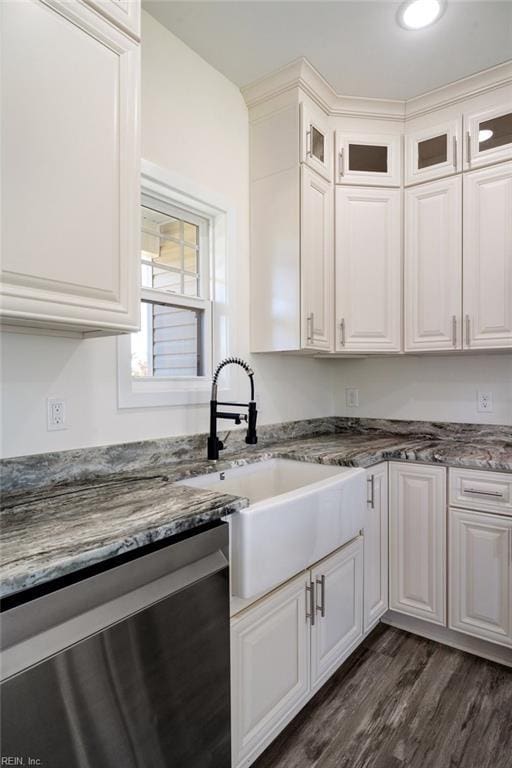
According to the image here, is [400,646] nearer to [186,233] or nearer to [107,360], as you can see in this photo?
[107,360]

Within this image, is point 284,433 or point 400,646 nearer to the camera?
point 400,646

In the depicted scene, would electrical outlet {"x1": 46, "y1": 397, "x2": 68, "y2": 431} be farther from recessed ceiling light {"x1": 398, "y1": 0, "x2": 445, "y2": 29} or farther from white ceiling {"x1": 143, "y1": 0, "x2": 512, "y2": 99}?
recessed ceiling light {"x1": 398, "y1": 0, "x2": 445, "y2": 29}

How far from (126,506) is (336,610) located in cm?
105

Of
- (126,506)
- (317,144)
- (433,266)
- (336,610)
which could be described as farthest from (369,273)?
(126,506)

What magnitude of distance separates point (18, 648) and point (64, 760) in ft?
0.84

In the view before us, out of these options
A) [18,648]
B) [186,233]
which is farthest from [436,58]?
[18,648]

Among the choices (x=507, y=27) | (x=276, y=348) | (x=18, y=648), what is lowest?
(x=18, y=648)

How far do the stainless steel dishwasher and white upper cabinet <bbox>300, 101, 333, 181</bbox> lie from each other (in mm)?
1932

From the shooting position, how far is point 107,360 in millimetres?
1619

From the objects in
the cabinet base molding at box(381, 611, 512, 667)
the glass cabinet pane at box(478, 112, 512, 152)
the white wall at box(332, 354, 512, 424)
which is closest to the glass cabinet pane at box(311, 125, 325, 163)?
the glass cabinet pane at box(478, 112, 512, 152)

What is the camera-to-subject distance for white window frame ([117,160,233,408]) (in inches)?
68.6

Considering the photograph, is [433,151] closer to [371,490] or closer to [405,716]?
[371,490]

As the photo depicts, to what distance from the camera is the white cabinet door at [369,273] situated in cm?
245

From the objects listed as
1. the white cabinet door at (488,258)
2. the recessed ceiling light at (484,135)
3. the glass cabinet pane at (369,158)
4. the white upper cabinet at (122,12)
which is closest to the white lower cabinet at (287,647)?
the white cabinet door at (488,258)
